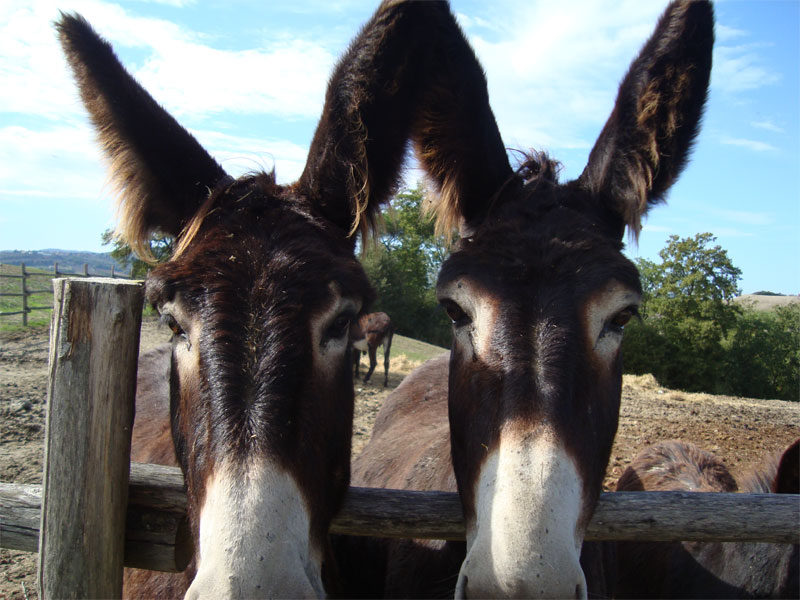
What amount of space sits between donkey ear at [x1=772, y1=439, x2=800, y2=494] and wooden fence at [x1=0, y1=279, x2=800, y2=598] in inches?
28.6

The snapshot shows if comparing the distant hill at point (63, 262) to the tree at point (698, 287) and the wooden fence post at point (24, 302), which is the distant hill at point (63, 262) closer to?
the wooden fence post at point (24, 302)

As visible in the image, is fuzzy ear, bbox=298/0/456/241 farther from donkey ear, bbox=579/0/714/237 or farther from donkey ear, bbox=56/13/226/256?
donkey ear, bbox=579/0/714/237

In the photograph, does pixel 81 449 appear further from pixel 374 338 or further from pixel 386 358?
pixel 374 338

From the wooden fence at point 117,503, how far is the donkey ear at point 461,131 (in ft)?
4.87

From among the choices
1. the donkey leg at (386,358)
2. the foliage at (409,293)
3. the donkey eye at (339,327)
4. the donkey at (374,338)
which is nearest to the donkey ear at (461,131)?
the donkey eye at (339,327)

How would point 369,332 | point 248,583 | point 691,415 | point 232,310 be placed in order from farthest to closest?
1. point 369,332
2. point 691,415
3. point 232,310
4. point 248,583

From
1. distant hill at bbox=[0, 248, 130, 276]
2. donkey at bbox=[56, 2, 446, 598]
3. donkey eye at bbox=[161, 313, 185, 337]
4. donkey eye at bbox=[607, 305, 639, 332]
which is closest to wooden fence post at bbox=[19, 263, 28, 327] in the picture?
distant hill at bbox=[0, 248, 130, 276]

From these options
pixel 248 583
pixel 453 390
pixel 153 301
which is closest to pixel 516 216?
pixel 453 390

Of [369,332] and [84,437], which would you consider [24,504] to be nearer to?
[84,437]

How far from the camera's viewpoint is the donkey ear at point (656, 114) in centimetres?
243

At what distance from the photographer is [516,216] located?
2379 millimetres

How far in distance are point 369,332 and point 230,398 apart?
15.2m

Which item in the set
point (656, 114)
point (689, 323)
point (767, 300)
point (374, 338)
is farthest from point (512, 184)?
point (767, 300)

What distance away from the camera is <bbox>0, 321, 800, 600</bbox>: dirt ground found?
19.6 feet
